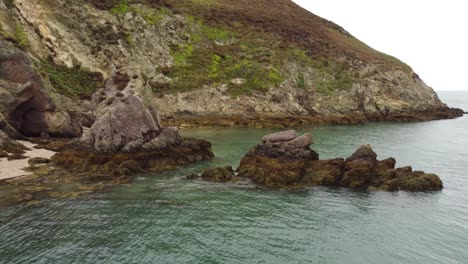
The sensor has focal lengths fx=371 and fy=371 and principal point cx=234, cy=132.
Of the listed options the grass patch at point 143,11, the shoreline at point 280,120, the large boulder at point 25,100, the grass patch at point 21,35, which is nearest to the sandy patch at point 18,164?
the large boulder at point 25,100

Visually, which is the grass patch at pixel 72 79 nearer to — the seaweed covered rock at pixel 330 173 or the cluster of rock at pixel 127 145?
the cluster of rock at pixel 127 145

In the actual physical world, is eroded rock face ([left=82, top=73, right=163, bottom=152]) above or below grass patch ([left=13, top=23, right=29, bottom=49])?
below

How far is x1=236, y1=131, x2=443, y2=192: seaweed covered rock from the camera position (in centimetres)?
Result: 3688

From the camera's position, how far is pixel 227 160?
160 ft

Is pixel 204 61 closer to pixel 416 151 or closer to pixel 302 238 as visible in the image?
pixel 416 151

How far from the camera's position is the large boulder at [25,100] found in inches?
2019

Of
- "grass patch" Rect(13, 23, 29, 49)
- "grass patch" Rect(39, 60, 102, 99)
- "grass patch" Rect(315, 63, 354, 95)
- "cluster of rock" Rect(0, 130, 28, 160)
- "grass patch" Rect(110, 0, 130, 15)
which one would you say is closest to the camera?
"cluster of rock" Rect(0, 130, 28, 160)

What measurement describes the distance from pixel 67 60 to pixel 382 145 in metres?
72.0

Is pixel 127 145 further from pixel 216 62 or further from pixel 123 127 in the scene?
pixel 216 62

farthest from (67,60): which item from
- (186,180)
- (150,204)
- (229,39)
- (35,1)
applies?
(150,204)

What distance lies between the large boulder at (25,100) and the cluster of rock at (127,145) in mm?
11439

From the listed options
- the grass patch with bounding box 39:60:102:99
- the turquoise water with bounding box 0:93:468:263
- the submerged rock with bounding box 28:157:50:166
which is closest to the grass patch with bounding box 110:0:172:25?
the grass patch with bounding box 39:60:102:99

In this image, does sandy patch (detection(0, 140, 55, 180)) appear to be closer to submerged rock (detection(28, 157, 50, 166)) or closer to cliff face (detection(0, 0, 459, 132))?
submerged rock (detection(28, 157, 50, 166))

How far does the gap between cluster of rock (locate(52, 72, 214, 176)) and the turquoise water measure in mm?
4404
